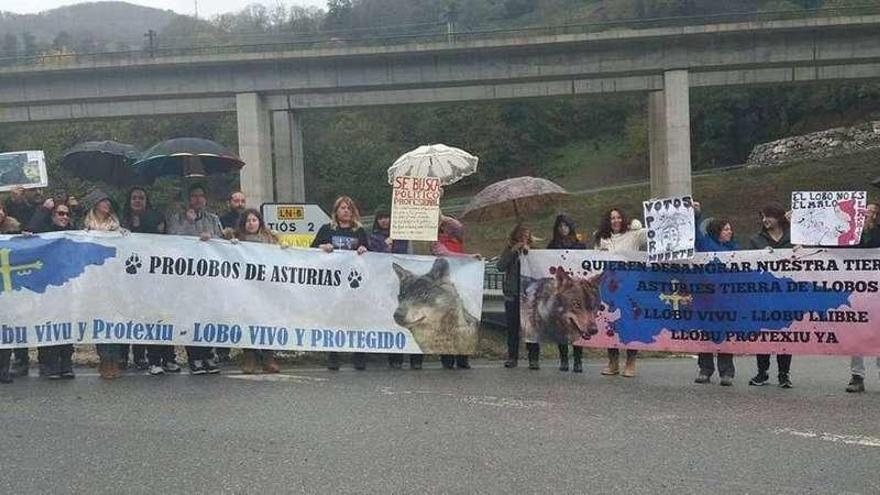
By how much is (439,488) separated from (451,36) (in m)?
35.1

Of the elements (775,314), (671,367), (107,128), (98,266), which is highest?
(107,128)

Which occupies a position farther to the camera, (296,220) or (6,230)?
(296,220)

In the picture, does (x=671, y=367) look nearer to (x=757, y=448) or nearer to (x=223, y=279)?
(x=757, y=448)

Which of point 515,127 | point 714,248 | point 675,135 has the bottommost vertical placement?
point 714,248

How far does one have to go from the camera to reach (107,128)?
54188 mm

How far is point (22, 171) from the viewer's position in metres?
10.5

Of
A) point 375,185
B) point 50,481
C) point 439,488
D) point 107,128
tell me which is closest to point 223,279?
point 50,481

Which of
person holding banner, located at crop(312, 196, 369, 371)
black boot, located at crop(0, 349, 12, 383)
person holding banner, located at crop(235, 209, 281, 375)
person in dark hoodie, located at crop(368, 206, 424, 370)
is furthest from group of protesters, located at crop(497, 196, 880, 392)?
black boot, located at crop(0, 349, 12, 383)

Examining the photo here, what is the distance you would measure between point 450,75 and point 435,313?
2882 cm

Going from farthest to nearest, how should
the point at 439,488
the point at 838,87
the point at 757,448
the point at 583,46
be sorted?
the point at 838,87, the point at 583,46, the point at 757,448, the point at 439,488

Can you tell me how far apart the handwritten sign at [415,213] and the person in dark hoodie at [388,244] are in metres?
0.21

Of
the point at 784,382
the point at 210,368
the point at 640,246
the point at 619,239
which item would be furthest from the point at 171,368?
the point at 784,382

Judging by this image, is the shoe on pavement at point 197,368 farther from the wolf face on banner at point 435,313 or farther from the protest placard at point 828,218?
the protest placard at point 828,218

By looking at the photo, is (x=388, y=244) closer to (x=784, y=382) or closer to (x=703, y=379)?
(x=703, y=379)
